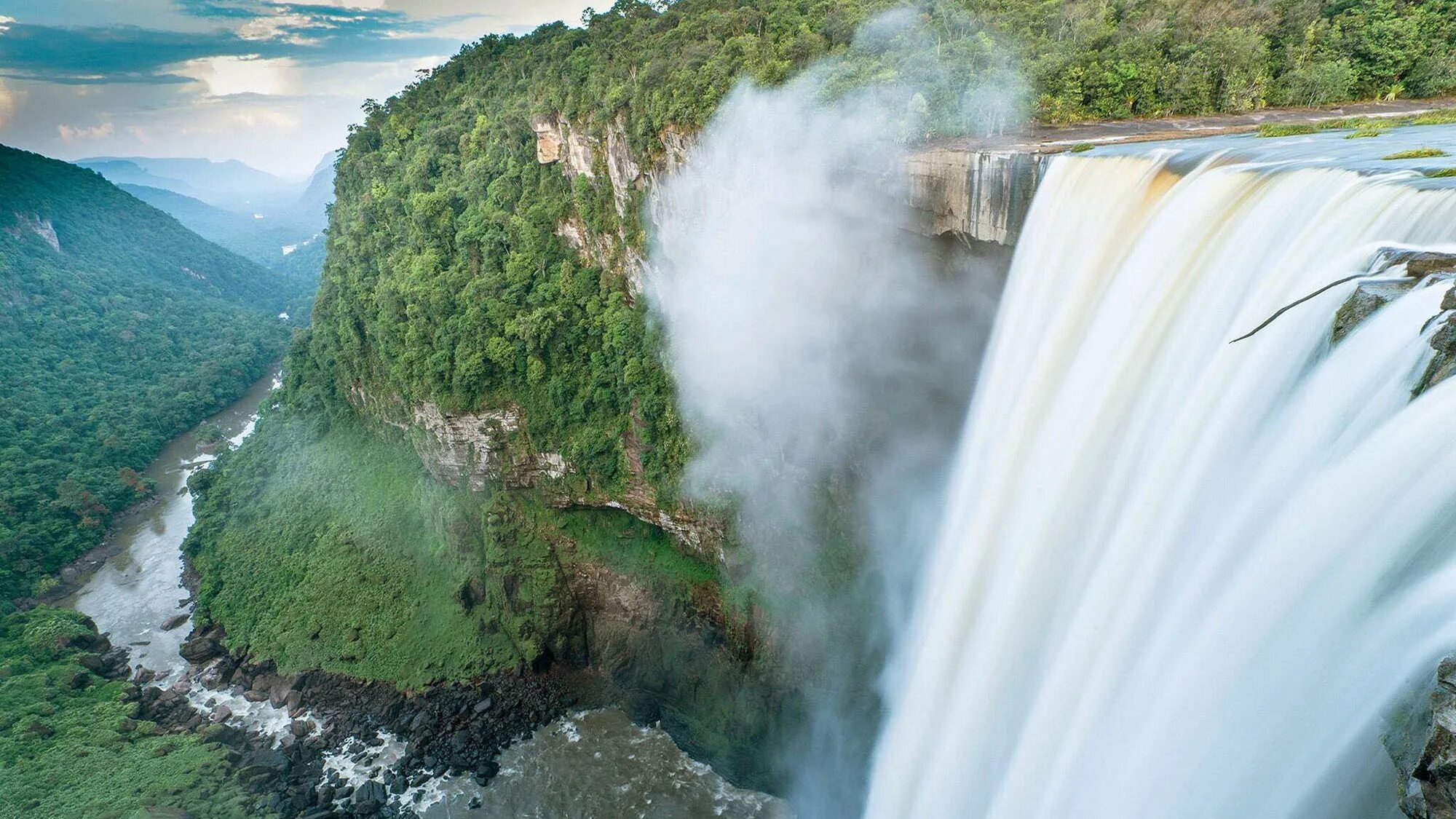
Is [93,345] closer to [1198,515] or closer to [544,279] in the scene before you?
[544,279]

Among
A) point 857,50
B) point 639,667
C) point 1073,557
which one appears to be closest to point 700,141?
point 857,50

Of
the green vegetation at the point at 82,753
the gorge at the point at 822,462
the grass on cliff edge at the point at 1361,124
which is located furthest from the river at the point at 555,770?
the grass on cliff edge at the point at 1361,124

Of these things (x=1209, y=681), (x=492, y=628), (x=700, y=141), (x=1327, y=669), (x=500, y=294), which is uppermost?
(x=700, y=141)

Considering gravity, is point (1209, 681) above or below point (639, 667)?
above

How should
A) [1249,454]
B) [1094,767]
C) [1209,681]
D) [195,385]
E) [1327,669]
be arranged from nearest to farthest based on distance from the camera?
1. [1327,669]
2. [1209,681]
3. [1249,454]
4. [1094,767]
5. [195,385]

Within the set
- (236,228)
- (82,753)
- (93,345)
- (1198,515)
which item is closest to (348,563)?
(82,753)

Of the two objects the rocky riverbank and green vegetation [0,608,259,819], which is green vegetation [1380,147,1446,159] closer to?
the rocky riverbank

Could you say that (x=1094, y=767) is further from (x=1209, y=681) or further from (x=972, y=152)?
(x=972, y=152)

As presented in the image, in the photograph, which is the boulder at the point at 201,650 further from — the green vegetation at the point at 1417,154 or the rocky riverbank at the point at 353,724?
the green vegetation at the point at 1417,154
